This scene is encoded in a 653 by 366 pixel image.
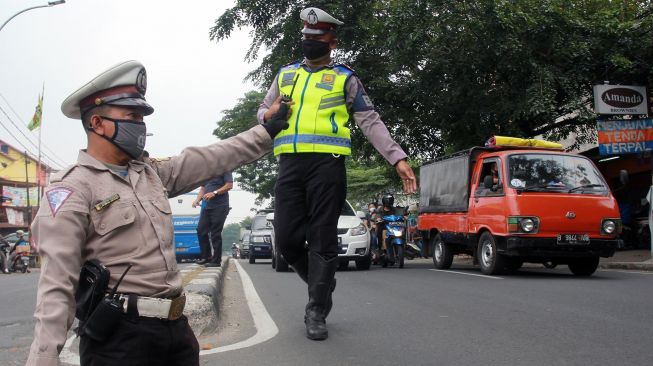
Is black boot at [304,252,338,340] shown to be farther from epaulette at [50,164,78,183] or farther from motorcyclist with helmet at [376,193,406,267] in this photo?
motorcyclist with helmet at [376,193,406,267]

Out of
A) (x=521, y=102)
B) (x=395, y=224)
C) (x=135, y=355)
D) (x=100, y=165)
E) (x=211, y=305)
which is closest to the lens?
(x=135, y=355)

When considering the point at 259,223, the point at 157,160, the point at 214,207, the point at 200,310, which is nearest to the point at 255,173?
the point at 259,223

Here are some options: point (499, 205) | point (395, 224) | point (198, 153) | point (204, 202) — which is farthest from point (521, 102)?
point (198, 153)

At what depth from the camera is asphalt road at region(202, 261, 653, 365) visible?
4203mm

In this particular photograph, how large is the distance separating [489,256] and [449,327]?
6.04 meters

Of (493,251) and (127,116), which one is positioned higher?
(127,116)

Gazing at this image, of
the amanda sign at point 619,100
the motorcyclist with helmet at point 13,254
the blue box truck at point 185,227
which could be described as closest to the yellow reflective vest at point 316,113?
the amanda sign at point 619,100

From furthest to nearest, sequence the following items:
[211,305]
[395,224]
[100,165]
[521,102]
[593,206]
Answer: [521,102], [395,224], [593,206], [211,305], [100,165]

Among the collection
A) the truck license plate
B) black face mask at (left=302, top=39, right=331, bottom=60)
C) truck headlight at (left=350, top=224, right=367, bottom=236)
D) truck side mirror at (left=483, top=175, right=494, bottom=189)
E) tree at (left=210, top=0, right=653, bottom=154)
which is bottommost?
the truck license plate

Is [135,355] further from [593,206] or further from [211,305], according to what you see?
[593,206]

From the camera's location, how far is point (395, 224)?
14.1m

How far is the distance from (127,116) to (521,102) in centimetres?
1415

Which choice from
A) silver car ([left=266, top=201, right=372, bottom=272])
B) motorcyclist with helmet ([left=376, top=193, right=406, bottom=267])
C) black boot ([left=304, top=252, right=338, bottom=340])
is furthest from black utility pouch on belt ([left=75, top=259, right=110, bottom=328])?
motorcyclist with helmet ([left=376, top=193, right=406, bottom=267])

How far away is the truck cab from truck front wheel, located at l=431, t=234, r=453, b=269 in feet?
3.40
